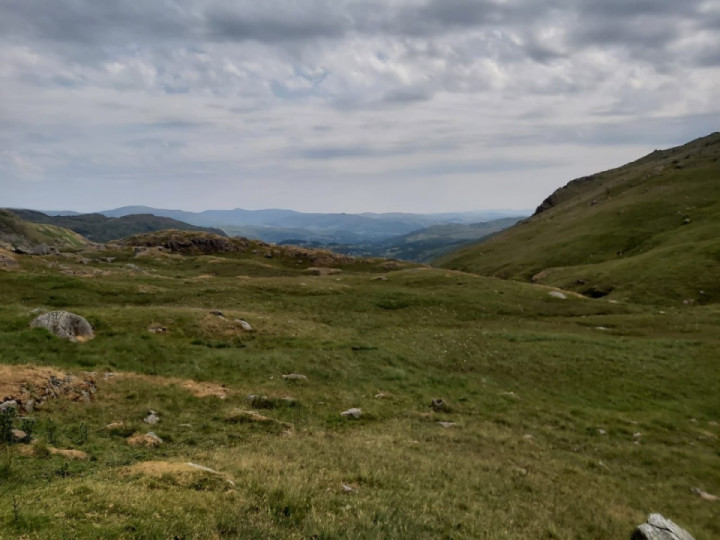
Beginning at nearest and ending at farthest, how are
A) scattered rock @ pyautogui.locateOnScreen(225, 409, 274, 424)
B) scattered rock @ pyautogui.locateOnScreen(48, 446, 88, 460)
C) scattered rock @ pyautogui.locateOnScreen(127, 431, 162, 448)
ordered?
scattered rock @ pyautogui.locateOnScreen(48, 446, 88, 460), scattered rock @ pyautogui.locateOnScreen(127, 431, 162, 448), scattered rock @ pyautogui.locateOnScreen(225, 409, 274, 424)

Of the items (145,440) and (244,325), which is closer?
(145,440)

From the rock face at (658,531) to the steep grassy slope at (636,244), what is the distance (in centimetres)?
6579

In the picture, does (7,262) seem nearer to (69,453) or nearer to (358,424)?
(69,453)

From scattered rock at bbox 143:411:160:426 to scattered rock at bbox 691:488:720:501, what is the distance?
24282 millimetres

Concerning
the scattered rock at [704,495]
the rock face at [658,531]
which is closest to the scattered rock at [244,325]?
the rock face at [658,531]

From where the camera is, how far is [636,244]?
349 ft

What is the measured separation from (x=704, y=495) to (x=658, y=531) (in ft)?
26.3

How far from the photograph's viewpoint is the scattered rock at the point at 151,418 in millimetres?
18845

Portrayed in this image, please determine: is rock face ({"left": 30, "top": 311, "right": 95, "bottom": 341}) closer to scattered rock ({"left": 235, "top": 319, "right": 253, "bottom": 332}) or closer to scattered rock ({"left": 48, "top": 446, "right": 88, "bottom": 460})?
scattered rock ({"left": 235, "top": 319, "right": 253, "bottom": 332})

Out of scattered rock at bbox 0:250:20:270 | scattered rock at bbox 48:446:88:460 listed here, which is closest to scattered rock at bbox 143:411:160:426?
scattered rock at bbox 48:446:88:460

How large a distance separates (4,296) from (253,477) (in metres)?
44.8

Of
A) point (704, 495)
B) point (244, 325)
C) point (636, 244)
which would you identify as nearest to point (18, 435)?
point (244, 325)

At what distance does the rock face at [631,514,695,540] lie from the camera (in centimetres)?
1278

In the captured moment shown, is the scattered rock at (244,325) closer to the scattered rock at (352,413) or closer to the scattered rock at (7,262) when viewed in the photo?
the scattered rock at (352,413)
